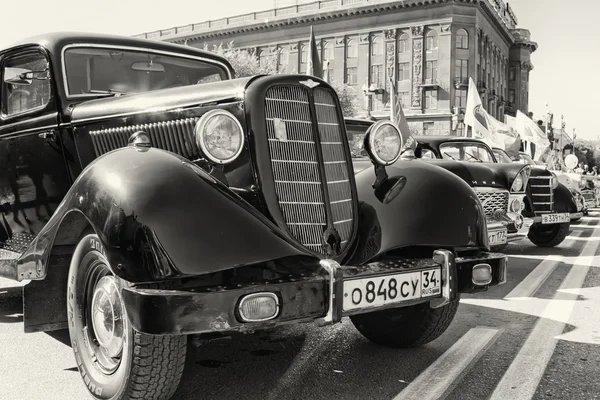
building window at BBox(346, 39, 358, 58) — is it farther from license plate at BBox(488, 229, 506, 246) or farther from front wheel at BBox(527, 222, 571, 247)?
license plate at BBox(488, 229, 506, 246)

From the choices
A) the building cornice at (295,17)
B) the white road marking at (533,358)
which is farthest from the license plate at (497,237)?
the building cornice at (295,17)

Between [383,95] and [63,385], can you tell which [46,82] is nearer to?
[63,385]

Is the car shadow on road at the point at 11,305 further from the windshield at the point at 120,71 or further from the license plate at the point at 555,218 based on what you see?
the license plate at the point at 555,218

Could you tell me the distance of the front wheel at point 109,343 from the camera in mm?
2826

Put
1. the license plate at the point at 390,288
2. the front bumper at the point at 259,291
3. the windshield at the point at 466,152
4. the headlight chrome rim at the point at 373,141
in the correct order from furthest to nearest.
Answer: the windshield at the point at 466,152
the headlight chrome rim at the point at 373,141
the license plate at the point at 390,288
the front bumper at the point at 259,291

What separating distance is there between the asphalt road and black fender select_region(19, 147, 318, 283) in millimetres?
845

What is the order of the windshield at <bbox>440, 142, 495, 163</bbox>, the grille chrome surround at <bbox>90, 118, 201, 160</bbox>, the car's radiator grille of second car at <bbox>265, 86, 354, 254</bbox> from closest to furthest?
the car's radiator grille of second car at <bbox>265, 86, 354, 254</bbox> → the grille chrome surround at <bbox>90, 118, 201, 160</bbox> → the windshield at <bbox>440, 142, 495, 163</bbox>

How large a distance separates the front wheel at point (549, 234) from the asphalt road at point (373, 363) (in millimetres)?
5462

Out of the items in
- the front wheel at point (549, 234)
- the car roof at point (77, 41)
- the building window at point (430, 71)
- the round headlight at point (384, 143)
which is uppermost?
the building window at point (430, 71)

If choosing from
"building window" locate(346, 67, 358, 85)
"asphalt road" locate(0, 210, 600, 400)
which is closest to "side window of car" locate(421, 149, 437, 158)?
"asphalt road" locate(0, 210, 600, 400)

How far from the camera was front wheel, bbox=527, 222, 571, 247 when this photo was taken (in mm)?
10586

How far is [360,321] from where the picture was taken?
427 centimetres

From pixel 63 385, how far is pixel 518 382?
244cm

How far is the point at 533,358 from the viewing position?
388 cm
